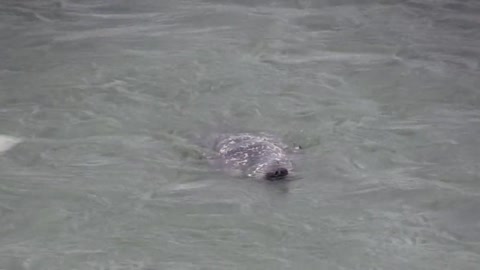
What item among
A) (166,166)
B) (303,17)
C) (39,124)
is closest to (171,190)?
(166,166)

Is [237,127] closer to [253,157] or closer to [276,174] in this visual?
[253,157]

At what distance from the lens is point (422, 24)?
38.5 ft

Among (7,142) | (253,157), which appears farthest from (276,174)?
(7,142)

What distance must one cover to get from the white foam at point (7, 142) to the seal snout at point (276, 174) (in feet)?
7.52

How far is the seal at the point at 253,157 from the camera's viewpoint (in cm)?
795

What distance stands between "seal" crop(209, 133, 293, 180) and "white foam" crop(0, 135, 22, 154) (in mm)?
1739

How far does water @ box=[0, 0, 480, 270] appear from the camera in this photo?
7.29 meters

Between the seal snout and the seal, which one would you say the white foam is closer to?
the seal

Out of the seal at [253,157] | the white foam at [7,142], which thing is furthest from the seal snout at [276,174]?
the white foam at [7,142]

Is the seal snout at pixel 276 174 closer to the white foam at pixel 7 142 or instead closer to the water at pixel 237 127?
the water at pixel 237 127

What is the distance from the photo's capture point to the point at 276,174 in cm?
795

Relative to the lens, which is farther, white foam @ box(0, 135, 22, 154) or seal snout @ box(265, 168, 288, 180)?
white foam @ box(0, 135, 22, 154)

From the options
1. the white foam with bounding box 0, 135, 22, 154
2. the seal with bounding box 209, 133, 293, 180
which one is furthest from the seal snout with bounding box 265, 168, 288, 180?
the white foam with bounding box 0, 135, 22, 154

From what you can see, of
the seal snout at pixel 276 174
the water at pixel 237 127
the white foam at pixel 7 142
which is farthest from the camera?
the white foam at pixel 7 142
